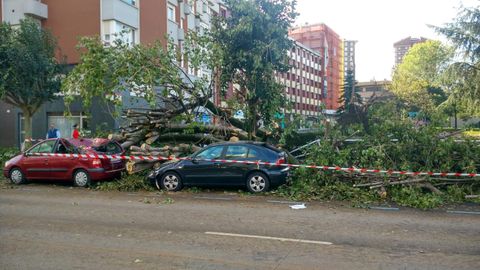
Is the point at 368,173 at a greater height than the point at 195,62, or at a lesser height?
lesser

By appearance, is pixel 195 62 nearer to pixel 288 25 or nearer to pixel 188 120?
pixel 188 120

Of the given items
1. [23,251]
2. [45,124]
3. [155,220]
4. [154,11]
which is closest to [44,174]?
[155,220]

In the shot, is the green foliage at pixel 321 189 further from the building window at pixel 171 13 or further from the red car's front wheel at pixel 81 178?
the building window at pixel 171 13

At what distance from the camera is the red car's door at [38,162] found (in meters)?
13.6

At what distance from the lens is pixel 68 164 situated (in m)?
13.3

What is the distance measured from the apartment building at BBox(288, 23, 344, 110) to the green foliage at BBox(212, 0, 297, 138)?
294 feet

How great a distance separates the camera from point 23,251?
6098mm

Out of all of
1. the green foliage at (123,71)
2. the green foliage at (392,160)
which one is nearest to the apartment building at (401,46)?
the green foliage at (123,71)

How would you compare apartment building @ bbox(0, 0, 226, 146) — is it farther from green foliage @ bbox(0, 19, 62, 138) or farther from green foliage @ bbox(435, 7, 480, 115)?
green foliage @ bbox(435, 7, 480, 115)

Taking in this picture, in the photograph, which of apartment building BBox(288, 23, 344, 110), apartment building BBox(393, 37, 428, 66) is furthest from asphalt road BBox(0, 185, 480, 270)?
apartment building BBox(393, 37, 428, 66)

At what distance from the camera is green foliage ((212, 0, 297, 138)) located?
49.0ft

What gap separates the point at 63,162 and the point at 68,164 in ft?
0.61

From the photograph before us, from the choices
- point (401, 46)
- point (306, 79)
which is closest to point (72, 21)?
point (306, 79)

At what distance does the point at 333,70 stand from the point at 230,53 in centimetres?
10705
